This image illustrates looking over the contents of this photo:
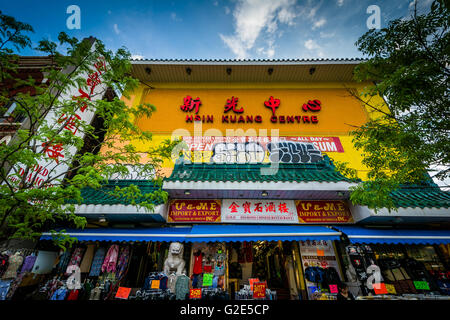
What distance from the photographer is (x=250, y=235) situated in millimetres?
5402

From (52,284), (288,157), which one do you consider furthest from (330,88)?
(52,284)

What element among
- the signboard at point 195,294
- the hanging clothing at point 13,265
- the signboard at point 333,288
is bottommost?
the signboard at point 195,294

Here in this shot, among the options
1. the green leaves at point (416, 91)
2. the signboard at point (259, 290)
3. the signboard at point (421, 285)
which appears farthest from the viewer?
the signboard at point (421, 285)

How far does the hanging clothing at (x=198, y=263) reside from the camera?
6.47 m

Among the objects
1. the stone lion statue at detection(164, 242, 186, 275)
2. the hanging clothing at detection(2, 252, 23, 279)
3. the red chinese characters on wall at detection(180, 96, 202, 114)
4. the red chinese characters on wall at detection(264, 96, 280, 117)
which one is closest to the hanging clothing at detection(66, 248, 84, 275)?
the hanging clothing at detection(2, 252, 23, 279)

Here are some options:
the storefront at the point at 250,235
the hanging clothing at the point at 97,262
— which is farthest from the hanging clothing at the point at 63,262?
the hanging clothing at the point at 97,262

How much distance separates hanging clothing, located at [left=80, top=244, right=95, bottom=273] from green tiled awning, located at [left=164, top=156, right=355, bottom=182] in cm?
418

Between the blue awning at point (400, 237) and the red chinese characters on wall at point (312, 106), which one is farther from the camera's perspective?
the red chinese characters on wall at point (312, 106)

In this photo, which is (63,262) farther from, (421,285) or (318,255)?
(421,285)

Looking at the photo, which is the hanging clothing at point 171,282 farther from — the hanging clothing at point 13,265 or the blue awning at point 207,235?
the hanging clothing at point 13,265

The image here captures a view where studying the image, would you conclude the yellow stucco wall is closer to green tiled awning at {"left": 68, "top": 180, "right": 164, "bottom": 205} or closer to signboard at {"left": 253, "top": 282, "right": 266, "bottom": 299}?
green tiled awning at {"left": 68, "top": 180, "right": 164, "bottom": 205}

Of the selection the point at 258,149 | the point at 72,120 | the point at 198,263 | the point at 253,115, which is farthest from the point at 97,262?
the point at 253,115

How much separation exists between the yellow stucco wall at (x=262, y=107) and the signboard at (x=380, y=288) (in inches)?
196
